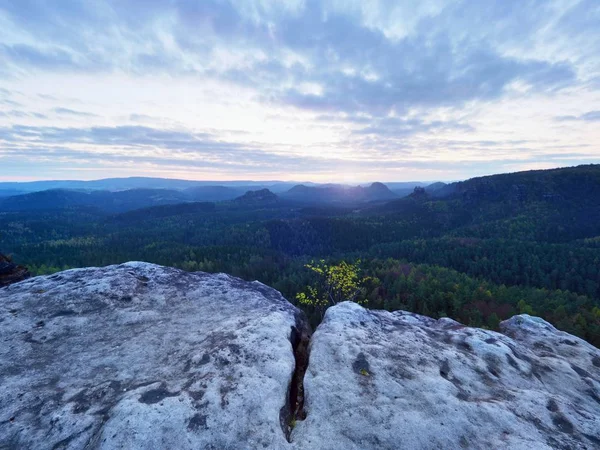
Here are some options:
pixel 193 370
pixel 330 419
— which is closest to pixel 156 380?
pixel 193 370

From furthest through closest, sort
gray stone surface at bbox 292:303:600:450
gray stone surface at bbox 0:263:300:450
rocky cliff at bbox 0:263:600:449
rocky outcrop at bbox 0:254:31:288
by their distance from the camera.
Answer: rocky outcrop at bbox 0:254:31:288, gray stone surface at bbox 292:303:600:450, rocky cliff at bbox 0:263:600:449, gray stone surface at bbox 0:263:300:450

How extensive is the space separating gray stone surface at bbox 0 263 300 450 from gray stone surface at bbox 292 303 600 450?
2566 millimetres

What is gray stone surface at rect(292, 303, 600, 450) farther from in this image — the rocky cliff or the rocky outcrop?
the rocky outcrop

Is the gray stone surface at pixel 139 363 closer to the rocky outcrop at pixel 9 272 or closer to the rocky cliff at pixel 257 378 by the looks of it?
the rocky cliff at pixel 257 378

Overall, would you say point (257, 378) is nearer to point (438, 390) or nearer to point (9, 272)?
point (438, 390)

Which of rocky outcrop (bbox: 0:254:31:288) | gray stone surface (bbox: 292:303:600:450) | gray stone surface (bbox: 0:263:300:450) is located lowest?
rocky outcrop (bbox: 0:254:31:288)

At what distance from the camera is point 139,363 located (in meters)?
17.3

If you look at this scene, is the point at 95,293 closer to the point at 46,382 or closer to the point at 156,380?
the point at 46,382

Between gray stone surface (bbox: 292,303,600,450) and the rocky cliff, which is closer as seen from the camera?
the rocky cliff

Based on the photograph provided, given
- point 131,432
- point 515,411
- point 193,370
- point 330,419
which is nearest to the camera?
point 131,432

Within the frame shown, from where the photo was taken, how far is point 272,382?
15.8 metres

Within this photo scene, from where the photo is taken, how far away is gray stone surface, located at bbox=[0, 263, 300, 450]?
12.6 m

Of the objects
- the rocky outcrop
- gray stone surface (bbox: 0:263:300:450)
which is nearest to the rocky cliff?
gray stone surface (bbox: 0:263:300:450)

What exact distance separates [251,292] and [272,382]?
12.8m
